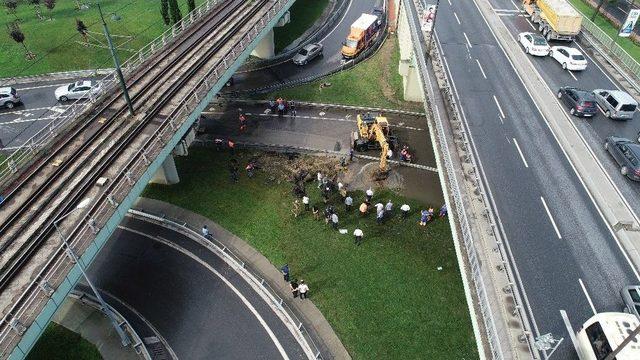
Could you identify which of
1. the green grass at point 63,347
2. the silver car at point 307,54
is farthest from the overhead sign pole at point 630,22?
the green grass at point 63,347

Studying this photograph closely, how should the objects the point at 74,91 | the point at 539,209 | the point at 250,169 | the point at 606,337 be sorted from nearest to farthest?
the point at 606,337
the point at 539,209
the point at 250,169
the point at 74,91

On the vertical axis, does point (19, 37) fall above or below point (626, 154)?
below

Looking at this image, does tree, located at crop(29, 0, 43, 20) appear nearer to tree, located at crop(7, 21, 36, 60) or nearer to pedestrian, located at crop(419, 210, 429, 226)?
tree, located at crop(7, 21, 36, 60)

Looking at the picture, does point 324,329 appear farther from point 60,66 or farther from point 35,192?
point 60,66

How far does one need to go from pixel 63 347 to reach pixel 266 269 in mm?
12705

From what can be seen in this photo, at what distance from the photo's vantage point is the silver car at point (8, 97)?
155 ft

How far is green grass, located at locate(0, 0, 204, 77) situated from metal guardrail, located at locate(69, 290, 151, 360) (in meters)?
34.4

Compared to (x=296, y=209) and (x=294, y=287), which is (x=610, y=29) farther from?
(x=294, y=287)

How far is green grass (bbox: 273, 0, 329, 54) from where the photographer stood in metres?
62.5

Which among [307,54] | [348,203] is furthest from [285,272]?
[307,54]

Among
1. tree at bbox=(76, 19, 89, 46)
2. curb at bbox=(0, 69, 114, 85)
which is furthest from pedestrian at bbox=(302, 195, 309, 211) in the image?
tree at bbox=(76, 19, 89, 46)

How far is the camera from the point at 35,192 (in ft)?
→ 87.2

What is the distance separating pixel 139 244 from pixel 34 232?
359 inches

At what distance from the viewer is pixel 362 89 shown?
50.2 meters
